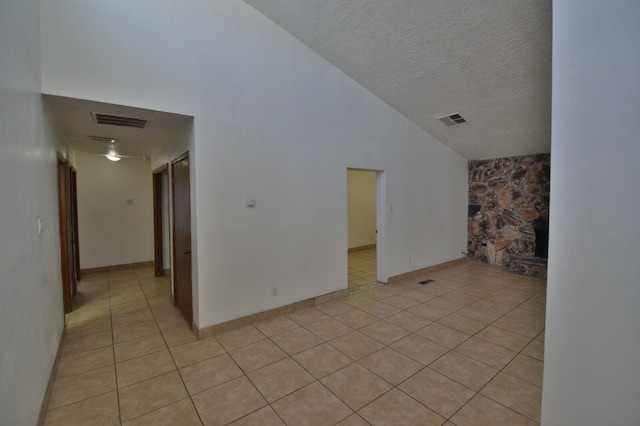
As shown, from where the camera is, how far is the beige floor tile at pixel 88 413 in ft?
6.40

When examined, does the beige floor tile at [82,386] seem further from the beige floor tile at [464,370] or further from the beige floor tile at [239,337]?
the beige floor tile at [464,370]

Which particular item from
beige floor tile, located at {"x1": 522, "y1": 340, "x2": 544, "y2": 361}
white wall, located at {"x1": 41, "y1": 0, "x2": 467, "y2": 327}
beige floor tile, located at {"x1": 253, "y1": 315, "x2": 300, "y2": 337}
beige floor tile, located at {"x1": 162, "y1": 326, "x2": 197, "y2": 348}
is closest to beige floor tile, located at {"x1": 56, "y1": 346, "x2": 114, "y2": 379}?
beige floor tile, located at {"x1": 162, "y1": 326, "x2": 197, "y2": 348}

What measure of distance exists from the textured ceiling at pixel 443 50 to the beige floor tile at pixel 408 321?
125 inches

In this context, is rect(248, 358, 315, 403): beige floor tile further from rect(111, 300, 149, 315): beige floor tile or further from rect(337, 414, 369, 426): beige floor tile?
rect(111, 300, 149, 315): beige floor tile

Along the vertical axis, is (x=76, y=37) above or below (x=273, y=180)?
above

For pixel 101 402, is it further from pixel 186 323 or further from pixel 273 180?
pixel 273 180

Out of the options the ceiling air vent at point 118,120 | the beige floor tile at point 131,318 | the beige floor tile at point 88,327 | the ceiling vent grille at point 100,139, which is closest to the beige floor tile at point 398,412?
the beige floor tile at point 131,318

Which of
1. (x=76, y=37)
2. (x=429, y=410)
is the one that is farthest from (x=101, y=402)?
(x=76, y=37)

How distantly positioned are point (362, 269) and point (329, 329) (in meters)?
2.98

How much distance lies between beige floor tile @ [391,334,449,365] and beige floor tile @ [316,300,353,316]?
98 centimetres

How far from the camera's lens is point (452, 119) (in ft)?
15.9

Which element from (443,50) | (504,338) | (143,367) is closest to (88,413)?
Answer: (143,367)

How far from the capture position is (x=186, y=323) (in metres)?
3.46

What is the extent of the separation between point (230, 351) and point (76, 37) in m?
3.11
